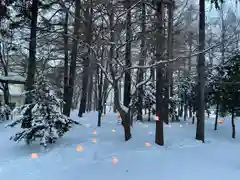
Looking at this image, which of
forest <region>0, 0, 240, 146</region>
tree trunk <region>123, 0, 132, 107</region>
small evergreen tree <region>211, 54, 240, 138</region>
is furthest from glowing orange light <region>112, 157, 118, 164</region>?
small evergreen tree <region>211, 54, 240, 138</region>

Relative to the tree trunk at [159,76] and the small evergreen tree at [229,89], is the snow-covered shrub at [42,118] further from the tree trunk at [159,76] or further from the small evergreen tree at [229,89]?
the small evergreen tree at [229,89]

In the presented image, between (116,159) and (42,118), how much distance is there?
243 cm

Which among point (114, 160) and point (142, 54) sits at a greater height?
point (142, 54)

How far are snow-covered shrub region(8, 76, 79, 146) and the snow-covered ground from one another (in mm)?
333

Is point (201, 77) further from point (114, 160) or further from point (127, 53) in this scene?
point (114, 160)

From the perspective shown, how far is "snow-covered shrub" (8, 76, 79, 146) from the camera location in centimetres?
649

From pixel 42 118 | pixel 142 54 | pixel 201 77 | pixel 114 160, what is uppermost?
pixel 142 54

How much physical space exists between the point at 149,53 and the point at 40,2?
5.04 meters

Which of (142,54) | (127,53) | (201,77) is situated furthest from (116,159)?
(201,77)

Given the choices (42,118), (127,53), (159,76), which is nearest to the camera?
(42,118)

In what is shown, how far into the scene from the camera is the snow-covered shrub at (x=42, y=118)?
255 inches

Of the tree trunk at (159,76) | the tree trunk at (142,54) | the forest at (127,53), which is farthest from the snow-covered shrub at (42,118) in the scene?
the tree trunk at (142,54)

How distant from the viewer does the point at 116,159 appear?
5.57m

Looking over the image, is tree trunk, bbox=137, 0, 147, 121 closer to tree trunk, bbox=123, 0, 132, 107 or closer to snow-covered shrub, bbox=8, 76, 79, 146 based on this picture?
tree trunk, bbox=123, 0, 132, 107
